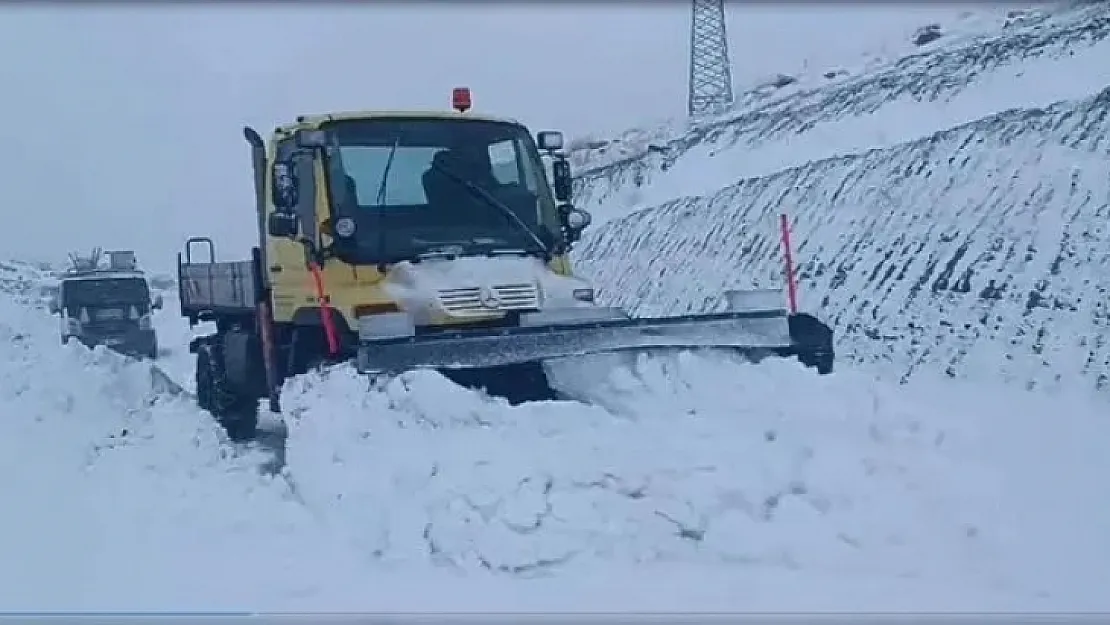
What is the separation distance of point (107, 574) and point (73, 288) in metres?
18.8

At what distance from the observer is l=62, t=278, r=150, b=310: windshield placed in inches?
925

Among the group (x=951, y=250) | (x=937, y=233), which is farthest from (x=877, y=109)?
(x=951, y=250)

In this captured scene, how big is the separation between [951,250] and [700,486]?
29.9ft

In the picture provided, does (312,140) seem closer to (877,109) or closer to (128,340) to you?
(877,109)

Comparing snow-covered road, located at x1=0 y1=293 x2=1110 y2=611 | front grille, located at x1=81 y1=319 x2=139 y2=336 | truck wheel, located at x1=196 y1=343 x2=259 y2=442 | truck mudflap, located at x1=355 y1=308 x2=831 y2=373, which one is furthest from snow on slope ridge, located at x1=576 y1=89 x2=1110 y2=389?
front grille, located at x1=81 y1=319 x2=139 y2=336

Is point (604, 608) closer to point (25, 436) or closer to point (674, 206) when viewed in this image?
point (25, 436)

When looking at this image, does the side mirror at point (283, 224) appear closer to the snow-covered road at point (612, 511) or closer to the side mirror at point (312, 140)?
the side mirror at point (312, 140)

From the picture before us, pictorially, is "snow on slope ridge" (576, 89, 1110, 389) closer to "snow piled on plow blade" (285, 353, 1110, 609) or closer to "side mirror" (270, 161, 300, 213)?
"snow piled on plow blade" (285, 353, 1110, 609)

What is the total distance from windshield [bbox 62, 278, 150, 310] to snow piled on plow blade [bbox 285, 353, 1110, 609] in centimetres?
1702

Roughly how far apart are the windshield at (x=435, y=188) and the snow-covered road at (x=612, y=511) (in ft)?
4.26


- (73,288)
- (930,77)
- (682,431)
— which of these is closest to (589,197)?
(930,77)

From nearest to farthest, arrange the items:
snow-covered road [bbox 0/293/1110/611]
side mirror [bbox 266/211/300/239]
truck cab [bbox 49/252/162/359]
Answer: snow-covered road [bbox 0/293/1110/611], side mirror [bbox 266/211/300/239], truck cab [bbox 49/252/162/359]

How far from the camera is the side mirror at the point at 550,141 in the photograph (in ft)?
31.1

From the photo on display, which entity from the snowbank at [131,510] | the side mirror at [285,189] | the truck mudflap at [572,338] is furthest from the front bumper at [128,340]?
the truck mudflap at [572,338]
